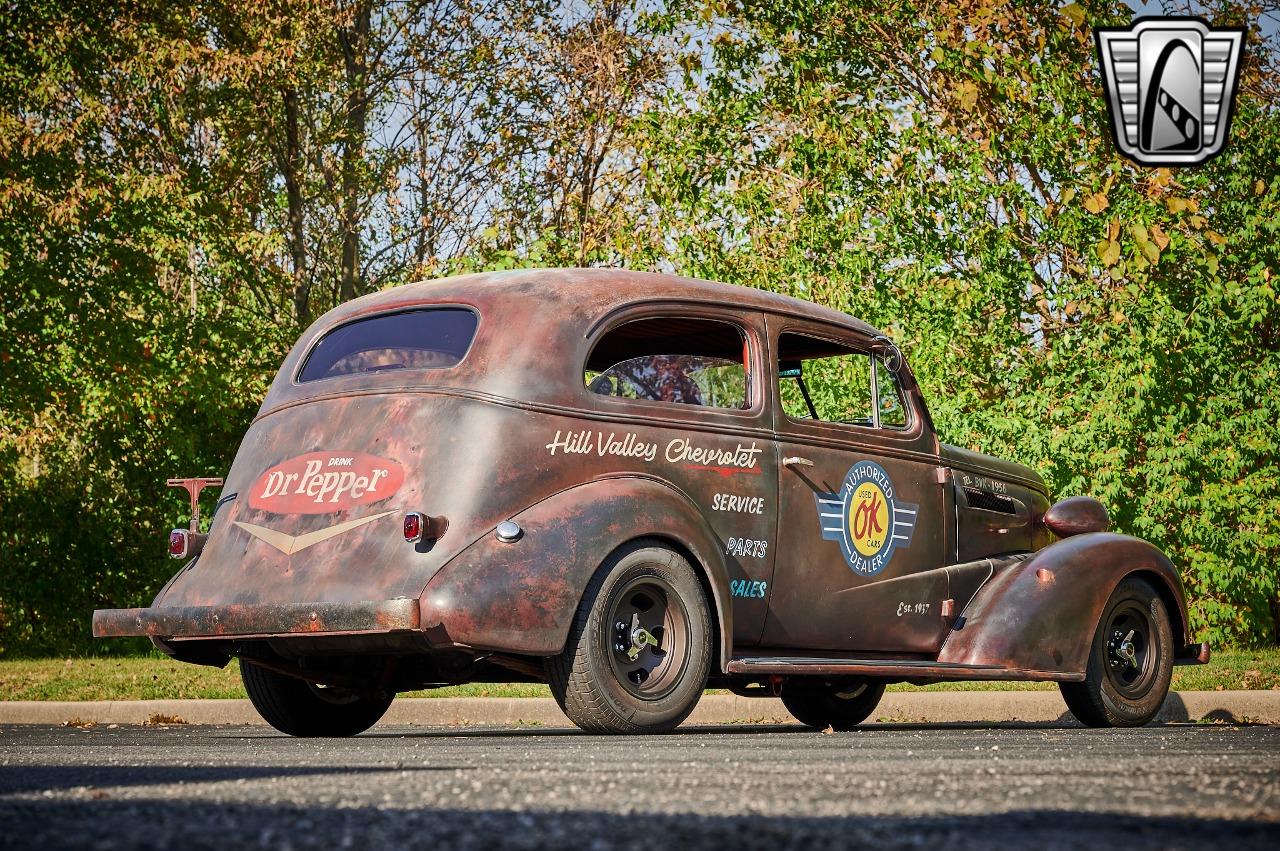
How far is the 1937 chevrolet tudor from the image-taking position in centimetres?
604

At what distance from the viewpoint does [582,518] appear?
6.08m

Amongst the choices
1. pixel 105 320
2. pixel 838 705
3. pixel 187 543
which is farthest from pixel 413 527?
pixel 105 320

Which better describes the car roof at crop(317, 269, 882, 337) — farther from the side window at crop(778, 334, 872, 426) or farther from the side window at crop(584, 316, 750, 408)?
the side window at crop(778, 334, 872, 426)

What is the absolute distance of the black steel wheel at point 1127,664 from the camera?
7.86 meters

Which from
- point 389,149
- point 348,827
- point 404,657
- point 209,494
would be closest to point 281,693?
point 404,657

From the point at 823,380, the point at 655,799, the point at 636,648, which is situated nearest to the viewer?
the point at 655,799

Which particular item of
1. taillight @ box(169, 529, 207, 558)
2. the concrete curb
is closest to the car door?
the concrete curb

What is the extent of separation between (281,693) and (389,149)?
14283 millimetres

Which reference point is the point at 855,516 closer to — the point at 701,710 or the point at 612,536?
the point at 612,536

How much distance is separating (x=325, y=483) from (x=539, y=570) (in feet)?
3.52

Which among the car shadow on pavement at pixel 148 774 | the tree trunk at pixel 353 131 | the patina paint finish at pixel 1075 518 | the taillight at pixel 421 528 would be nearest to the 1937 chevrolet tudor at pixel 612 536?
the taillight at pixel 421 528

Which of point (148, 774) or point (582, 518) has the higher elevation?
point (582, 518)

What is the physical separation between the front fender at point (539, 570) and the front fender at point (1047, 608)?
2.14m

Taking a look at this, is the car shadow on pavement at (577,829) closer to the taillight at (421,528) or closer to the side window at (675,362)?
the taillight at (421,528)
